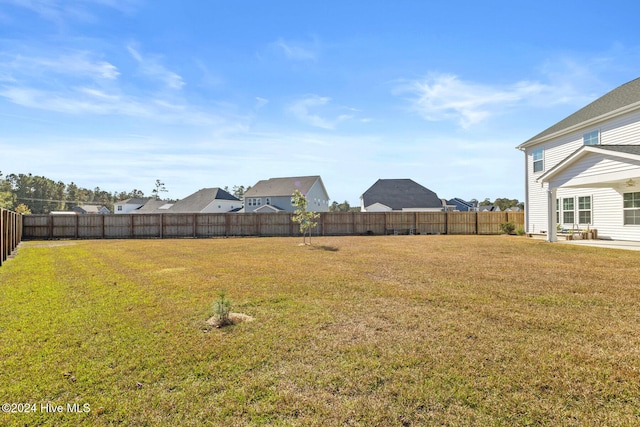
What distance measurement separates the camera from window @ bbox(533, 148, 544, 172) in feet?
59.2

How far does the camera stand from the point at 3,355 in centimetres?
347

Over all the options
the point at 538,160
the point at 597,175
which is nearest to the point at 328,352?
the point at 597,175

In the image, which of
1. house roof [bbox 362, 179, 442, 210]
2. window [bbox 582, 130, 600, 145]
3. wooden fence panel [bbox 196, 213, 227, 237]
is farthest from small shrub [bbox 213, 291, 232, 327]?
house roof [bbox 362, 179, 442, 210]

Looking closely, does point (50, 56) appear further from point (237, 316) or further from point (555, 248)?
point (555, 248)

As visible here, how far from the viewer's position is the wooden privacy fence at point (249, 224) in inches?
883

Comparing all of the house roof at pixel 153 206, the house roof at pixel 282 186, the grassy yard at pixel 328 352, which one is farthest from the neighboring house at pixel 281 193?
the grassy yard at pixel 328 352

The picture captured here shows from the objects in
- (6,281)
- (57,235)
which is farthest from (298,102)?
(57,235)

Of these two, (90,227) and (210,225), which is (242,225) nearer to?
(210,225)

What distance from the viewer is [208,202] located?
42188mm

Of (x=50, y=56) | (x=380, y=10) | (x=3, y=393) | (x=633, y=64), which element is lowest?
(x=3, y=393)

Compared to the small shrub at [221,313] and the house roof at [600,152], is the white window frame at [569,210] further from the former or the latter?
the small shrub at [221,313]

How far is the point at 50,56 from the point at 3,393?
36.0ft

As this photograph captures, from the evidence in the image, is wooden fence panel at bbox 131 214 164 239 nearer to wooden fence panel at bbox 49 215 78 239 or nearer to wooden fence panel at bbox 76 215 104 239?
wooden fence panel at bbox 76 215 104 239

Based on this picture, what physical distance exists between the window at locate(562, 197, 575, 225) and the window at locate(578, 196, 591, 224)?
1.39 ft
